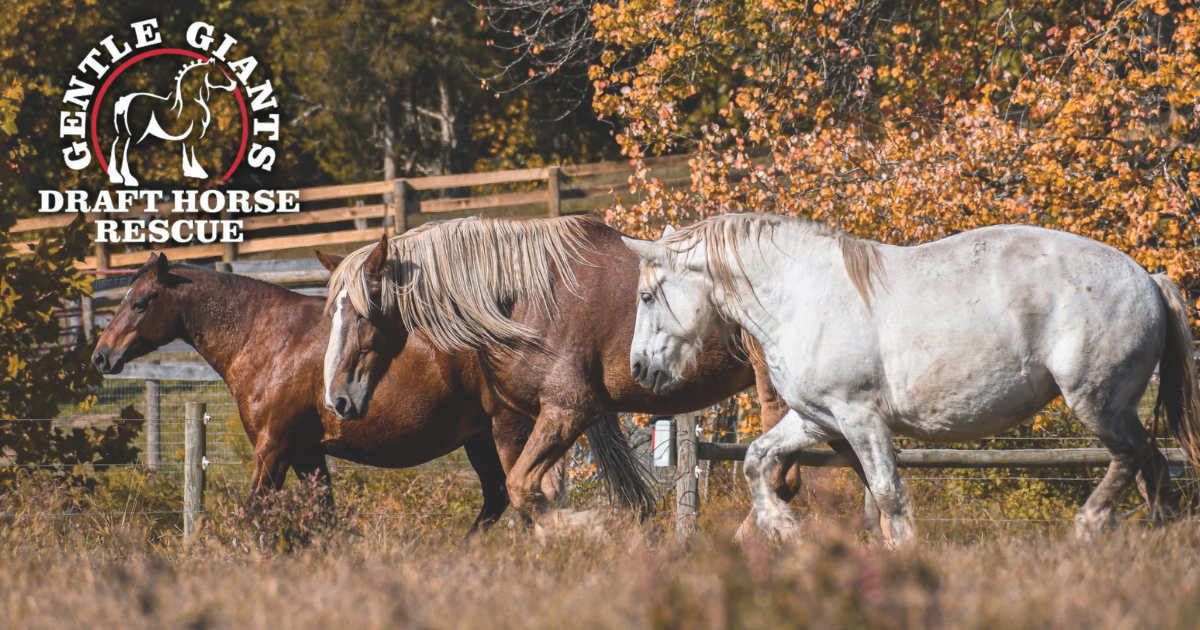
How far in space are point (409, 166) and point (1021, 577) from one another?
18559mm

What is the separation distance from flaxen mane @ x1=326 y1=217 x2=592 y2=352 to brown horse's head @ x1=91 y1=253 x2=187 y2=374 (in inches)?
57.7

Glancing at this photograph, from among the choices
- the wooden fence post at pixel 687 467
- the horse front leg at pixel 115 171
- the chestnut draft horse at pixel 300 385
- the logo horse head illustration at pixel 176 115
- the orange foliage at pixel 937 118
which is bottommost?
→ the wooden fence post at pixel 687 467

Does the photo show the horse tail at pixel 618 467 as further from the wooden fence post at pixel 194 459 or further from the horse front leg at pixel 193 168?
the horse front leg at pixel 193 168

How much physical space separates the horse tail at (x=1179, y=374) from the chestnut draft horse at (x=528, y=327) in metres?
1.43

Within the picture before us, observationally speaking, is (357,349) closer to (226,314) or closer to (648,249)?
(226,314)

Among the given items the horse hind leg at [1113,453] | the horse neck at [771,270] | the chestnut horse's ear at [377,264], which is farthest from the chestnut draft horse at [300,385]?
the horse hind leg at [1113,453]

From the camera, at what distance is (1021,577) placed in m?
3.28

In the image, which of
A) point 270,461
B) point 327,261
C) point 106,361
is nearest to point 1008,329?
point 327,261

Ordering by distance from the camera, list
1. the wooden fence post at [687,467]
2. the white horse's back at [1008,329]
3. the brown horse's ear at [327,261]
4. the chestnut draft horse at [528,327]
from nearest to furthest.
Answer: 1. the white horse's back at [1008,329]
2. the chestnut draft horse at [528,327]
3. the brown horse's ear at [327,261]
4. the wooden fence post at [687,467]

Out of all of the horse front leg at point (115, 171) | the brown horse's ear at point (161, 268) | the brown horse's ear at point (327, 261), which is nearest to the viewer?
the brown horse's ear at point (327, 261)

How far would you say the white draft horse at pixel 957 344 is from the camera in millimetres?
4219

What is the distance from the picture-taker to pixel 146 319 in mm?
6336

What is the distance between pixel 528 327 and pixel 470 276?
0.41 meters

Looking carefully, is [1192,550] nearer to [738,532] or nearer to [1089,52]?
[738,532]
